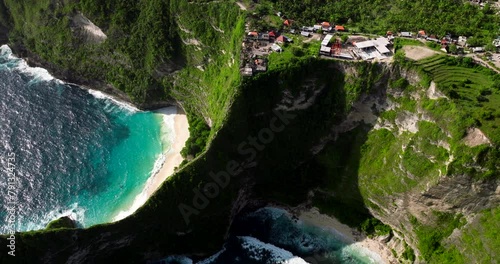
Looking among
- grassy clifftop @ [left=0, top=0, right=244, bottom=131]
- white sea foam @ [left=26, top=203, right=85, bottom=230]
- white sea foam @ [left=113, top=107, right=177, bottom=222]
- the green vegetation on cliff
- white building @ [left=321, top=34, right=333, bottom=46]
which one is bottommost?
white sea foam @ [left=26, top=203, right=85, bottom=230]

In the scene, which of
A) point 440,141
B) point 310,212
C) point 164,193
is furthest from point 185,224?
point 440,141

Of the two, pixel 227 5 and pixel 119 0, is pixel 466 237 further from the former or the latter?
pixel 119 0

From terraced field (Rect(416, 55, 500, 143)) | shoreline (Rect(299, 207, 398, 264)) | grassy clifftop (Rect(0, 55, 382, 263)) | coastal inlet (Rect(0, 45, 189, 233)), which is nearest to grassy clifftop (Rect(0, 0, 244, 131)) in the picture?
coastal inlet (Rect(0, 45, 189, 233))

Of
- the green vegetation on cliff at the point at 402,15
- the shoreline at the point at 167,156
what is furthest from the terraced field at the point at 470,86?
the shoreline at the point at 167,156

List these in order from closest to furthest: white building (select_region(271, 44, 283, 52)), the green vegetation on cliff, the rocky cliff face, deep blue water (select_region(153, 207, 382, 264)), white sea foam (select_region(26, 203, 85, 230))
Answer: the rocky cliff face
deep blue water (select_region(153, 207, 382, 264))
white sea foam (select_region(26, 203, 85, 230))
white building (select_region(271, 44, 283, 52))
the green vegetation on cliff

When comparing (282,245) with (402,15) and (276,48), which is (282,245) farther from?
(402,15)

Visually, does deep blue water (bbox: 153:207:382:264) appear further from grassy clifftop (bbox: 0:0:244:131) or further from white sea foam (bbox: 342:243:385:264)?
grassy clifftop (bbox: 0:0:244:131)

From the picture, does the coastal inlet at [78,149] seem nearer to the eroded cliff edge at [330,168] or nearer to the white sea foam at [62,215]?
the white sea foam at [62,215]

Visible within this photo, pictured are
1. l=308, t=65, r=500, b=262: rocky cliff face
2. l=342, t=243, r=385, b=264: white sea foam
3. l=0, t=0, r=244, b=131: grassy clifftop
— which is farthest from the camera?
l=0, t=0, r=244, b=131: grassy clifftop
